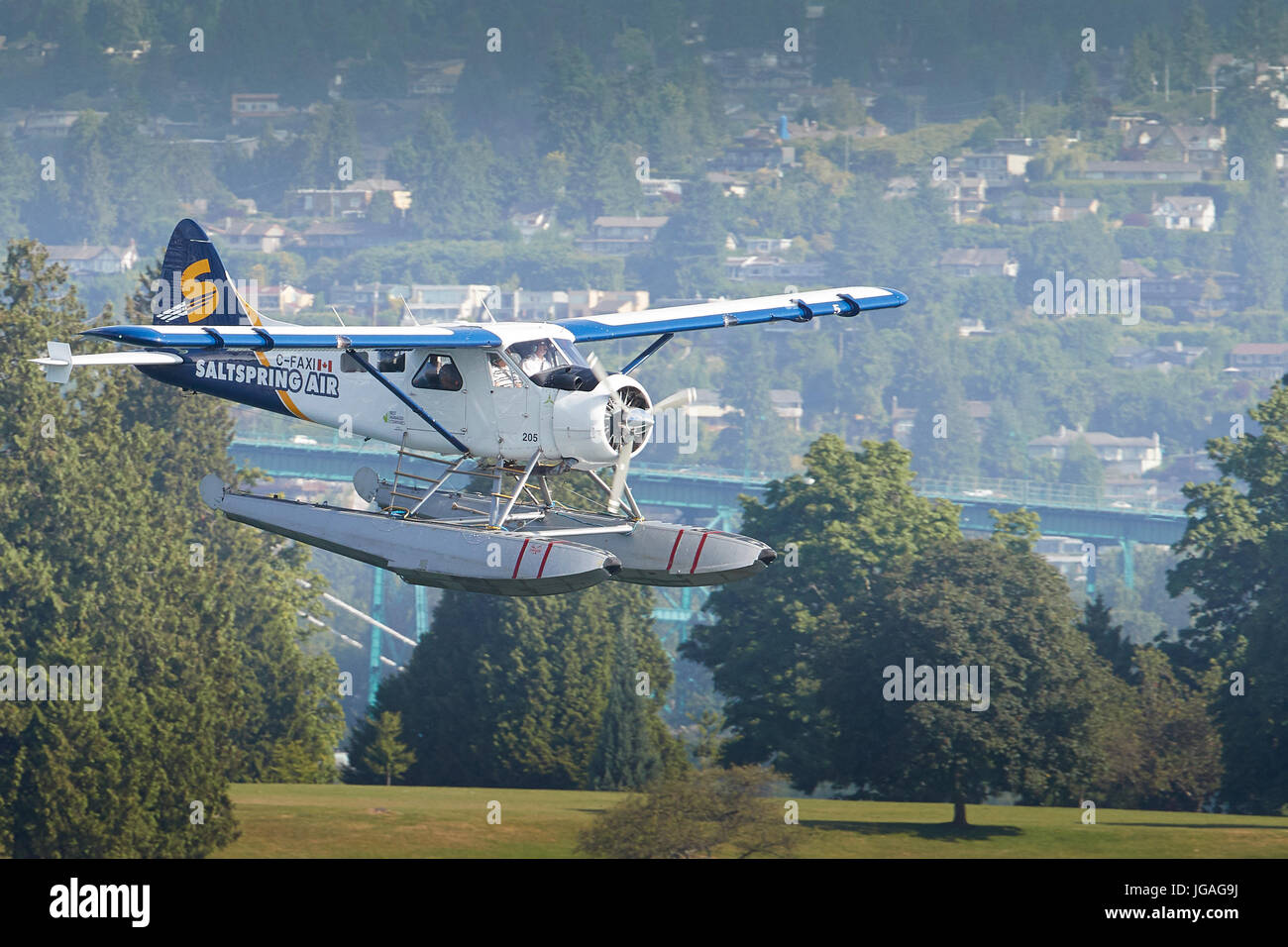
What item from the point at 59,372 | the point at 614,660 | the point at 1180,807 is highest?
the point at 59,372

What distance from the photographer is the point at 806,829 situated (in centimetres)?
6788

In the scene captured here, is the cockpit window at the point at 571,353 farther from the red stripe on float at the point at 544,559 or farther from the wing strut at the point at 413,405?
the red stripe on float at the point at 544,559

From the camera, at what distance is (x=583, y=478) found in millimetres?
111125

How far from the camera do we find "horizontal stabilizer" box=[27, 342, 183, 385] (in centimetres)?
3581

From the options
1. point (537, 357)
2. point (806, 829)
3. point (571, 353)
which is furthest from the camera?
point (806, 829)

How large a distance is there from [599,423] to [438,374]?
12.9 ft

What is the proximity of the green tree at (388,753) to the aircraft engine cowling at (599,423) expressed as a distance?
54.6 m

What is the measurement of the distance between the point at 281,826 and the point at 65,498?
2615 centimetres

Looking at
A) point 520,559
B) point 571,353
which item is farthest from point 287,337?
point 520,559

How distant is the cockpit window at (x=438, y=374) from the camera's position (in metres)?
39.2

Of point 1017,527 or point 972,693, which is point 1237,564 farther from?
point 972,693

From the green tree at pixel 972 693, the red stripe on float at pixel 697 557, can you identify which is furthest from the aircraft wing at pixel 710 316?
the green tree at pixel 972 693
